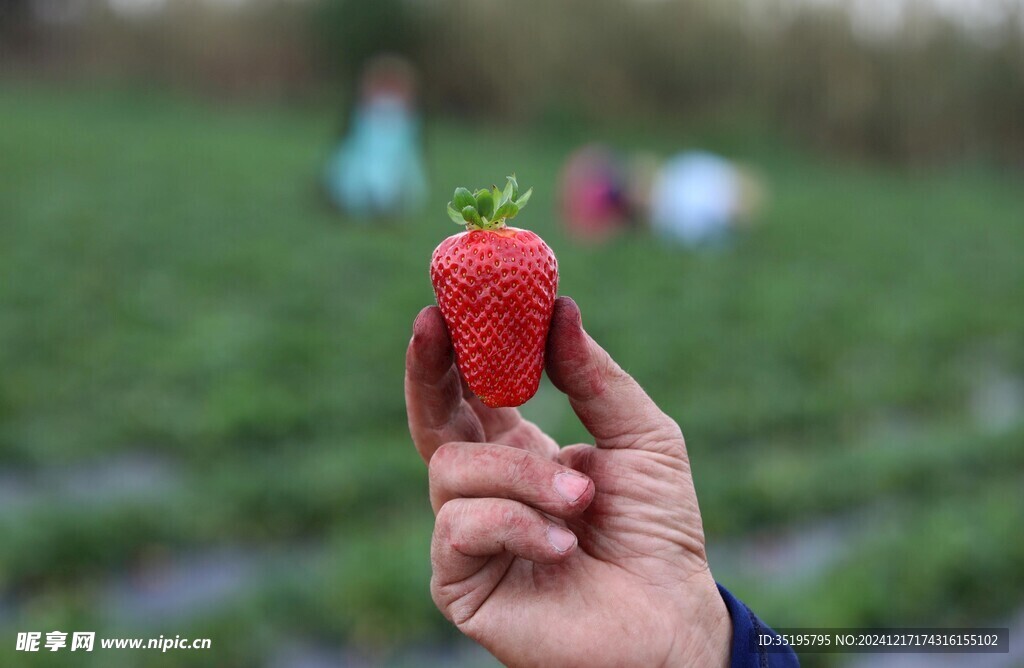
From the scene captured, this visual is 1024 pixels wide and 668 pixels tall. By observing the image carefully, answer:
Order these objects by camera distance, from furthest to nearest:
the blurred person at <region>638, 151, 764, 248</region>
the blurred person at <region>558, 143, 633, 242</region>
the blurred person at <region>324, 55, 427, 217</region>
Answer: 1. the blurred person at <region>324, 55, 427, 217</region>
2. the blurred person at <region>638, 151, 764, 248</region>
3. the blurred person at <region>558, 143, 633, 242</region>

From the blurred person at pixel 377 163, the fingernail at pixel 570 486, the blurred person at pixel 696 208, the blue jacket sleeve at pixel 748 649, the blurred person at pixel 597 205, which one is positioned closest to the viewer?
the fingernail at pixel 570 486

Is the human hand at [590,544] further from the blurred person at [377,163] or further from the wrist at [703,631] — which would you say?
the blurred person at [377,163]

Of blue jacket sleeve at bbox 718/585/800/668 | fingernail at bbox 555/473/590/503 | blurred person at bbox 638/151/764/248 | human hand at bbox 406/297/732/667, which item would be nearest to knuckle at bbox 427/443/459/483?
human hand at bbox 406/297/732/667

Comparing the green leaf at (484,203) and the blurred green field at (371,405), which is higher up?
the green leaf at (484,203)

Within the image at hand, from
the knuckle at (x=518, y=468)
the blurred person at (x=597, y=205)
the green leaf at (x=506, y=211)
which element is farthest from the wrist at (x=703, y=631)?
the blurred person at (x=597, y=205)

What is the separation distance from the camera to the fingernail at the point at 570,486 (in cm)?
122

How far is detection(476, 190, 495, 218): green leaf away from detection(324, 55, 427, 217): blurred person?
7230mm

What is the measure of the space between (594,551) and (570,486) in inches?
8.3

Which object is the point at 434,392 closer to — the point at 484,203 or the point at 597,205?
the point at 484,203

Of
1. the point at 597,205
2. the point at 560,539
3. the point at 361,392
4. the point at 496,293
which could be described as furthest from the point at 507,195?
the point at 597,205

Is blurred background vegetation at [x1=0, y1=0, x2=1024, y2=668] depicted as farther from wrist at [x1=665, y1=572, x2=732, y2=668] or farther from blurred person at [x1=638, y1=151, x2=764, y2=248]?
wrist at [x1=665, y1=572, x2=732, y2=668]

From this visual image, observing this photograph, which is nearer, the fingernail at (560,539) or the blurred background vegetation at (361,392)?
the fingernail at (560,539)

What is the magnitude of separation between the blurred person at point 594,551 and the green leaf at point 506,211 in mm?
137

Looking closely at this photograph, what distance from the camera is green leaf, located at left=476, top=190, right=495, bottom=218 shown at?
128cm
